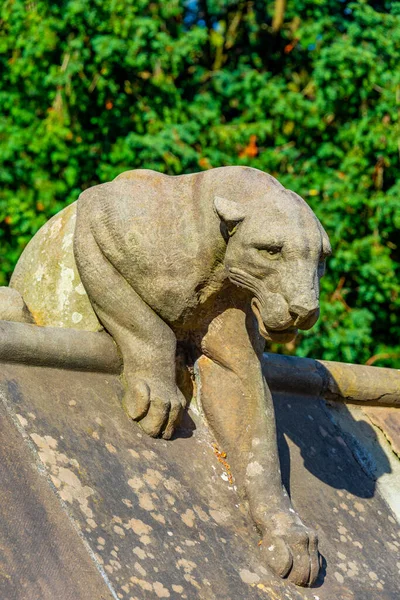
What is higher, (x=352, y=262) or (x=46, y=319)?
(x=46, y=319)

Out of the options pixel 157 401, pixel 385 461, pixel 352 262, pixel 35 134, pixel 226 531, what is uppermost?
pixel 157 401

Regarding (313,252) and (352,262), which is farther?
(352,262)

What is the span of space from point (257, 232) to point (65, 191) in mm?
6480

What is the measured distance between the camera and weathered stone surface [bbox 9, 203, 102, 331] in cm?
376

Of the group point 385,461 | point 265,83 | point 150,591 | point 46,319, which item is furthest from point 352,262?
→ point 150,591

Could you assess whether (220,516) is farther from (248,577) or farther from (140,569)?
(140,569)

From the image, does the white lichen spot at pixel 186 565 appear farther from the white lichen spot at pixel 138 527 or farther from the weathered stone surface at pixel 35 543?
the weathered stone surface at pixel 35 543

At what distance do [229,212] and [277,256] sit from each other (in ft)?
0.72

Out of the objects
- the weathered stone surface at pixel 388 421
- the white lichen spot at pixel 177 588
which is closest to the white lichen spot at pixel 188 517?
the white lichen spot at pixel 177 588

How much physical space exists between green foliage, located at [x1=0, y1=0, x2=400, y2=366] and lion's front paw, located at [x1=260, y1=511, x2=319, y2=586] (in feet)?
19.1

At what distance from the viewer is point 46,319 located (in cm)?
381

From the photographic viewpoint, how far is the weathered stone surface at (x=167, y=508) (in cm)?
292

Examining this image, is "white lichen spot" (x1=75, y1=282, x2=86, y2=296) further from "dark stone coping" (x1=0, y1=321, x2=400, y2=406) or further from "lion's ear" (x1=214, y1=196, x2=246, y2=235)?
"lion's ear" (x1=214, y1=196, x2=246, y2=235)

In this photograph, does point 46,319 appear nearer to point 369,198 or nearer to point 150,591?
point 150,591
